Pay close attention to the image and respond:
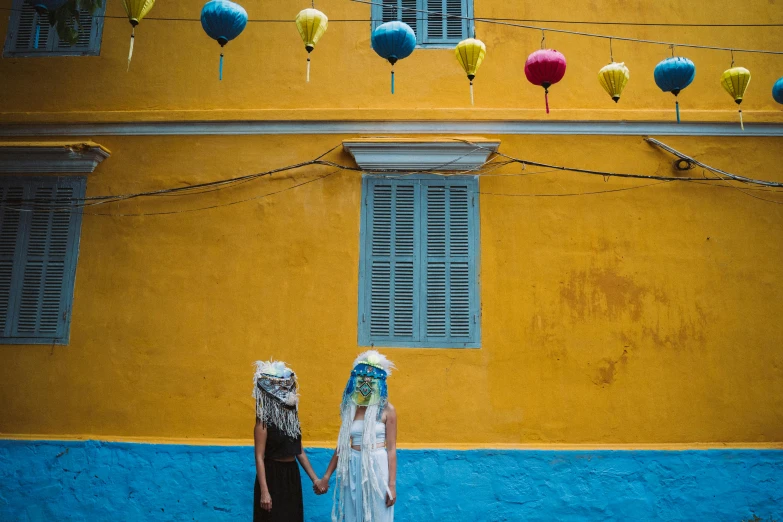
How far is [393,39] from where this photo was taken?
5207mm

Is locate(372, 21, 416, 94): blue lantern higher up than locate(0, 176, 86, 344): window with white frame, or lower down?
higher up

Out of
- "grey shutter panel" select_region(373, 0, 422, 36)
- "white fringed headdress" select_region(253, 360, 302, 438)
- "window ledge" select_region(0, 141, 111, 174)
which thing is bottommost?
"white fringed headdress" select_region(253, 360, 302, 438)

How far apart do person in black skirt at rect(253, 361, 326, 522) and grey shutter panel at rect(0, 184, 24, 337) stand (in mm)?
3069

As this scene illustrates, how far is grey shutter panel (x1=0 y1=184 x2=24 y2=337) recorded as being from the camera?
637 cm

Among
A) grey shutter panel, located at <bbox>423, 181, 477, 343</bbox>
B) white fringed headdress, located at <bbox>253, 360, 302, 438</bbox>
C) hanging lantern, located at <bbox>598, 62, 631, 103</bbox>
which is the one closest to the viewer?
white fringed headdress, located at <bbox>253, 360, 302, 438</bbox>

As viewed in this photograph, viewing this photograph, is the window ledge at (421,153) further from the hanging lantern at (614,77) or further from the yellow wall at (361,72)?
the hanging lantern at (614,77)

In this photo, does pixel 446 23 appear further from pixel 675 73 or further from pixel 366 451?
pixel 366 451

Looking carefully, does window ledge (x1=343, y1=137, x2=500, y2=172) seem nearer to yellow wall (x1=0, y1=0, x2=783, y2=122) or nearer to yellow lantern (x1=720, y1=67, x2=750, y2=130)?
yellow wall (x1=0, y1=0, x2=783, y2=122)

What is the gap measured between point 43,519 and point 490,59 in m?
5.94

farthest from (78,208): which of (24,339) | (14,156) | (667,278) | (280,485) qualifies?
(667,278)

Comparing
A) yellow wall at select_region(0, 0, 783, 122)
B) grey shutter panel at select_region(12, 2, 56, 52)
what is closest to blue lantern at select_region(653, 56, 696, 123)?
yellow wall at select_region(0, 0, 783, 122)

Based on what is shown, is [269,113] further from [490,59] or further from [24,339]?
[24,339]

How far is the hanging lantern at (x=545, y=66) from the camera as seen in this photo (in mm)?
5246

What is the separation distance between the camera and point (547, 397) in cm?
609
